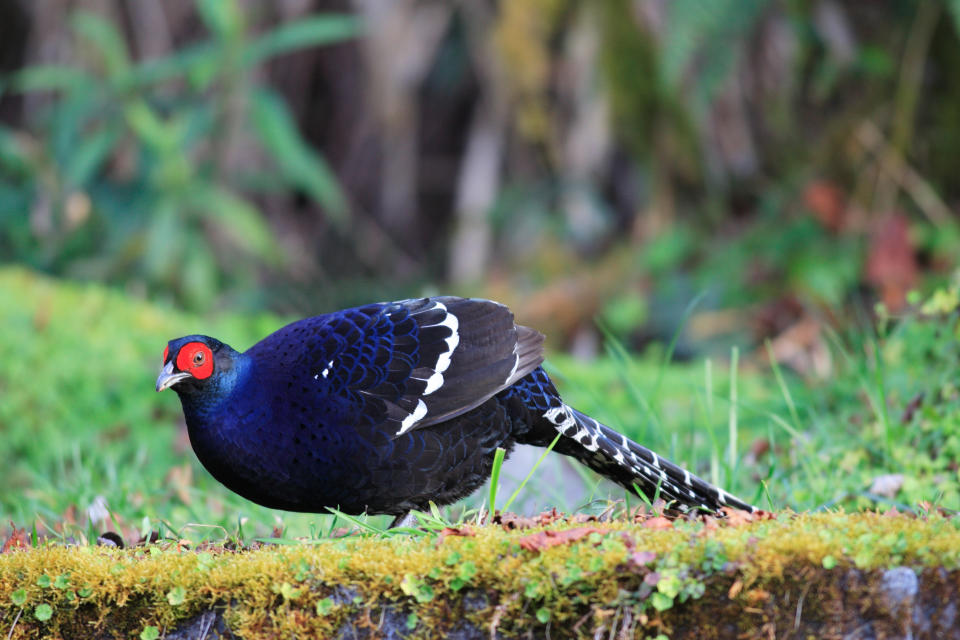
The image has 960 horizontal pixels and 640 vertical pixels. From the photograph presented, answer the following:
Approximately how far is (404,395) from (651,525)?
100cm

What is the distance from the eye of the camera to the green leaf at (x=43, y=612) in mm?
2449

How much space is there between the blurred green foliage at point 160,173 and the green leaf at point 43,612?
17.7ft

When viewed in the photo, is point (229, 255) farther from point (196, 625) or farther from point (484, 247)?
point (196, 625)

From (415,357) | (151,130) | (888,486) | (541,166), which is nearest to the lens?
Answer: (415,357)

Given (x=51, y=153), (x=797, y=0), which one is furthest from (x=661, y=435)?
(x=51, y=153)

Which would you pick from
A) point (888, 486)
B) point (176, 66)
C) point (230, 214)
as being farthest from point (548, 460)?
point (176, 66)

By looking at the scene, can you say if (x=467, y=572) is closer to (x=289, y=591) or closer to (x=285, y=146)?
(x=289, y=591)

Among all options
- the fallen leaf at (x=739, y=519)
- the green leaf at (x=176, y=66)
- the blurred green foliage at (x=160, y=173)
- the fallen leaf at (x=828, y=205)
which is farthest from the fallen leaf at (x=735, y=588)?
the green leaf at (x=176, y=66)

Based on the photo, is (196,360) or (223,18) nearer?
(196,360)

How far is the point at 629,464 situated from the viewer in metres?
3.38

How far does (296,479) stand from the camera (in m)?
3.08

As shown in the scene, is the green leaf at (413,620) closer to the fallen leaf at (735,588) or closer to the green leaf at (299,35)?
the fallen leaf at (735,588)

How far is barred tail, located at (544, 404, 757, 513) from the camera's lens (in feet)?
10.8

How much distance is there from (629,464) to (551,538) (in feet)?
3.51
